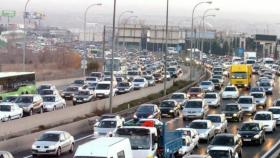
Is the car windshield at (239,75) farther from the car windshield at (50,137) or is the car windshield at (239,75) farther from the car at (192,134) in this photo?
the car windshield at (50,137)

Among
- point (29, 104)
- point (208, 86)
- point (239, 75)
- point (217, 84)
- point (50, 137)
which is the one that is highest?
point (50, 137)

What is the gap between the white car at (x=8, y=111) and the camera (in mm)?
41356

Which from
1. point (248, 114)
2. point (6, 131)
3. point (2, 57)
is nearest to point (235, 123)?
point (248, 114)

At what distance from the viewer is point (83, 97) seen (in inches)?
2283

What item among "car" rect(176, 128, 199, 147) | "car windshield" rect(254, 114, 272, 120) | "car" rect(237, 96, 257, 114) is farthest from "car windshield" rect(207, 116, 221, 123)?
"car" rect(237, 96, 257, 114)

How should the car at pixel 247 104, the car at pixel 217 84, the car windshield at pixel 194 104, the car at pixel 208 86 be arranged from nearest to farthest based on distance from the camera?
the car windshield at pixel 194 104
the car at pixel 247 104
the car at pixel 208 86
the car at pixel 217 84

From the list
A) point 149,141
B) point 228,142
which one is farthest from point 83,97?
point 149,141

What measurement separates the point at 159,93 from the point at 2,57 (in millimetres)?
69470

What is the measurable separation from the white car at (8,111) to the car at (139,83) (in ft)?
106

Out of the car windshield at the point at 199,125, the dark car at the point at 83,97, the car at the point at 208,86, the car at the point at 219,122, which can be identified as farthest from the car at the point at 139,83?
the car windshield at the point at 199,125

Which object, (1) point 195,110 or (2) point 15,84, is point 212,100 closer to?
(1) point 195,110

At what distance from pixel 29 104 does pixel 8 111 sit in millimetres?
4996

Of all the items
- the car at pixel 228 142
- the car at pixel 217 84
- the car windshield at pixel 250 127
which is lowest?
the car at pixel 217 84

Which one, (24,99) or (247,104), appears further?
(247,104)
